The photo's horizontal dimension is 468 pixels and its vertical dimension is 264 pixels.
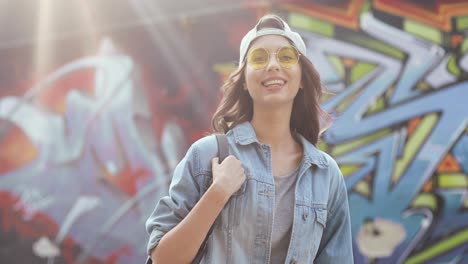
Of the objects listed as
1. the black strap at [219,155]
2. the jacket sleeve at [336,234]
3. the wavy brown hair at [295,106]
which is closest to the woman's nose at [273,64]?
the wavy brown hair at [295,106]

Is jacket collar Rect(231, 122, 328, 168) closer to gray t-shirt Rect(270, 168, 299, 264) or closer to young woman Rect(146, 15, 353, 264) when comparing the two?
young woman Rect(146, 15, 353, 264)

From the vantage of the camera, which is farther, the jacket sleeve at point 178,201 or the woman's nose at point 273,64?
the woman's nose at point 273,64

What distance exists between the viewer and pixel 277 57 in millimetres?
1557

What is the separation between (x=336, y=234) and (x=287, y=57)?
544 mm

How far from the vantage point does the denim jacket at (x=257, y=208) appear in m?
1.40

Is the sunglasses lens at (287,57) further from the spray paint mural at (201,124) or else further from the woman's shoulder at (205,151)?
the spray paint mural at (201,124)

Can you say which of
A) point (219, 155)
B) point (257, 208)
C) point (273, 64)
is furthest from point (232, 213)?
point (273, 64)

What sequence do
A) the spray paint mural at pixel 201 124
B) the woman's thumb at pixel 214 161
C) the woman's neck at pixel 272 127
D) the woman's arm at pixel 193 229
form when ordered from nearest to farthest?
the woman's arm at pixel 193 229, the woman's thumb at pixel 214 161, the woman's neck at pixel 272 127, the spray paint mural at pixel 201 124

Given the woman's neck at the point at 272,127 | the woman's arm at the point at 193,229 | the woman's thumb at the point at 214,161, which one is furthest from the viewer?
the woman's neck at the point at 272,127

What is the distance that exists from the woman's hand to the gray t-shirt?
0.41ft

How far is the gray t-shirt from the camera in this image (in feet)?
4.66

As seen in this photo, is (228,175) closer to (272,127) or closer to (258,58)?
(272,127)

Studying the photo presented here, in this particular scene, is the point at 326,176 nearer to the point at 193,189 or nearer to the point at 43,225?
the point at 193,189

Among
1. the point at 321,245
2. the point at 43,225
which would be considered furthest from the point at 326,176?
the point at 43,225
